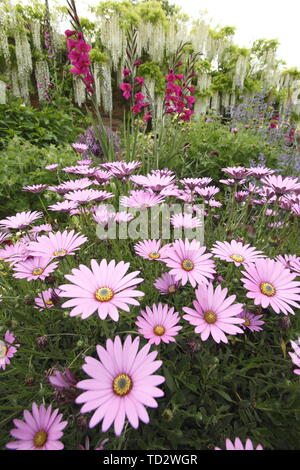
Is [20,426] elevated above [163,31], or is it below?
below

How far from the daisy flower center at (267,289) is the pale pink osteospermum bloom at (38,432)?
0.62 metres

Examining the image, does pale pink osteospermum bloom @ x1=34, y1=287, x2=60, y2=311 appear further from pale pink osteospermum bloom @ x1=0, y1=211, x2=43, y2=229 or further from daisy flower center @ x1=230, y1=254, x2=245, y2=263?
daisy flower center @ x1=230, y1=254, x2=245, y2=263

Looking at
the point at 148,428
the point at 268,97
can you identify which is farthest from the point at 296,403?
the point at 268,97

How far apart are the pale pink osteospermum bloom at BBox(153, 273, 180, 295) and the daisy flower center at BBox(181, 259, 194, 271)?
0.10 meters

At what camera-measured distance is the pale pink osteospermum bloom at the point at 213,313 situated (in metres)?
0.72

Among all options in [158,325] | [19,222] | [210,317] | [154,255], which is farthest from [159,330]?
[19,222]

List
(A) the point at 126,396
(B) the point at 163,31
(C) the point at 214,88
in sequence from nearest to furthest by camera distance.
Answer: (A) the point at 126,396 → (B) the point at 163,31 → (C) the point at 214,88

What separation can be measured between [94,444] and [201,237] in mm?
853

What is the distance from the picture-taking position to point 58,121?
4551 mm

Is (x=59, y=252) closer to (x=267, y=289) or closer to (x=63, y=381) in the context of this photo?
(x=63, y=381)

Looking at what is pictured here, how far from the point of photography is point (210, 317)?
772 mm

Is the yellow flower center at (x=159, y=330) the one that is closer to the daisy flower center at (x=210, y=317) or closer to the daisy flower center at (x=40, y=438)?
the daisy flower center at (x=210, y=317)

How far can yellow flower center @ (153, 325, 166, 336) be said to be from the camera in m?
0.81

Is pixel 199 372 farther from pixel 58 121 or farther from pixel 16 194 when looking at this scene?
pixel 58 121
